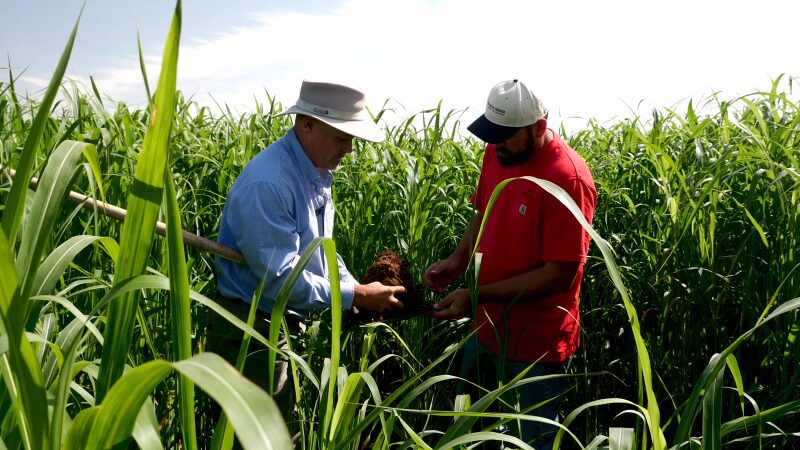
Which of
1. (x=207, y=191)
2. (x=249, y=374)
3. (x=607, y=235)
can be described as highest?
(x=207, y=191)

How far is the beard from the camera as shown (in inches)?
108

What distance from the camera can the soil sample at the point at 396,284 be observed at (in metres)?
2.65

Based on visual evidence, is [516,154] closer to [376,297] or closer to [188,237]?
[376,297]

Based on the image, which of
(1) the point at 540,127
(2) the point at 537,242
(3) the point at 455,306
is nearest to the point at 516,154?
(1) the point at 540,127

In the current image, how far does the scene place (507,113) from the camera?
2672 millimetres

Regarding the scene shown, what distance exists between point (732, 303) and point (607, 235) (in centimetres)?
70

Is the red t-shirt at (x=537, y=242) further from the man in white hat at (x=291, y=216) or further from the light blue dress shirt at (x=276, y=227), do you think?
the light blue dress shirt at (x=276, y=227)

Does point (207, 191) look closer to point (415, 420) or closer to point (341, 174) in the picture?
point (341, 174)

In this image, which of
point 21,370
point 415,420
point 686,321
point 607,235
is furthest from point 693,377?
point 21,370

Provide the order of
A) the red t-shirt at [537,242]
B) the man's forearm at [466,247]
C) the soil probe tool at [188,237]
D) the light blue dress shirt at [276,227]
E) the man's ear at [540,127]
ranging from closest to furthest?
the soil probe tool at [188,237] < the light blue dress shirt at [276,227] < the red t-shirt at [537,242] < the man's ear at [540,127] < the man's forearm at [466,247]

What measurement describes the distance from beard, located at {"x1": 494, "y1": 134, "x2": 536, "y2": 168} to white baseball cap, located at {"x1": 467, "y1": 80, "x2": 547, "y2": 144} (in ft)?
0.20

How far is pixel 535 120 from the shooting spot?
269 centimetres

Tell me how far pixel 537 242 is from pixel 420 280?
0.70 meters

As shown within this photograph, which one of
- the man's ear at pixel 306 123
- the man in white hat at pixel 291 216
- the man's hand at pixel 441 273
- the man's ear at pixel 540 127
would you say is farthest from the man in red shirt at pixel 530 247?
the man's ear at pixel 306 123
